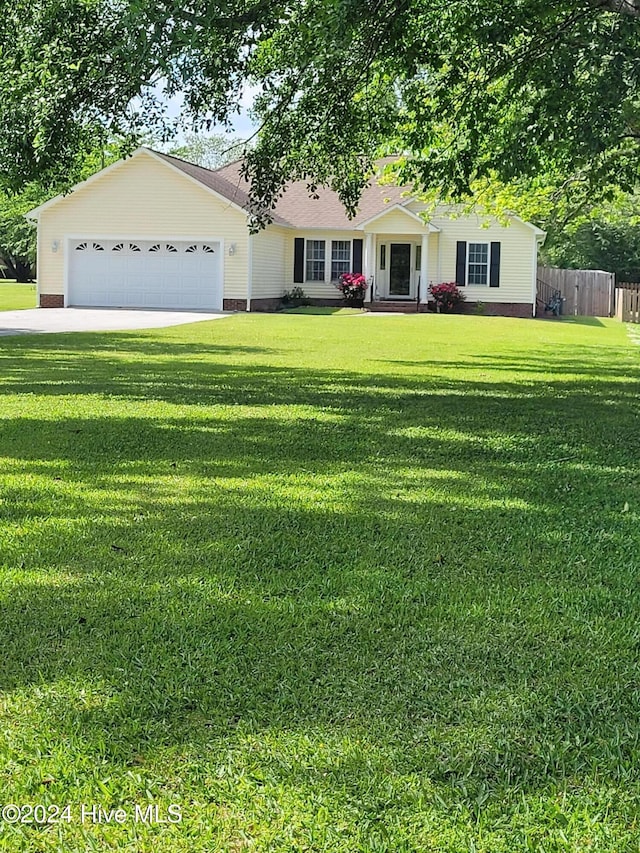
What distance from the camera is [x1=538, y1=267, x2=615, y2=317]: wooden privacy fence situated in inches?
1409

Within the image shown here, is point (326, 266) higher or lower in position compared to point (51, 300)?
higher

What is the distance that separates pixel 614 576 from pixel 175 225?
91.5 ft

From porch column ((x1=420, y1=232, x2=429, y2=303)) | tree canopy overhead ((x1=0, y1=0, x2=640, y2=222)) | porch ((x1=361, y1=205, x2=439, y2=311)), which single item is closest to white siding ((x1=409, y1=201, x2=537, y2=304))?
porch ((x1=361, y1=205, x2=439, y2=311))

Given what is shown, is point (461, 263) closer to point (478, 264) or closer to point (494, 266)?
point (478, 264)

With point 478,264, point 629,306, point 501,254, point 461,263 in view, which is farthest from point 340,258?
point 629,306

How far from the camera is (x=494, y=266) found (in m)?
33.0

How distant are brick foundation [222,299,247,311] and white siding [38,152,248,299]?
13 centimetres

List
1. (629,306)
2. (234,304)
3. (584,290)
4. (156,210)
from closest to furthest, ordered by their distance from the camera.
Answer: (156,210)
(234,304)
(629,306)
(584,290)

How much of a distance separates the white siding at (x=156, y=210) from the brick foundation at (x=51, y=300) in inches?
9.1

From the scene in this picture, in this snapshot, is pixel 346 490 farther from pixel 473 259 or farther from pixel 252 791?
pixel 473 259

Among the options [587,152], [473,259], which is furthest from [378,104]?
[473,259]

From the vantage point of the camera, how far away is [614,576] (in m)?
4.50

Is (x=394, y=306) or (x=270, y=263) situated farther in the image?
(x=394, y=306)

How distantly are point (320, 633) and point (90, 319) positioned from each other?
21697 mm
